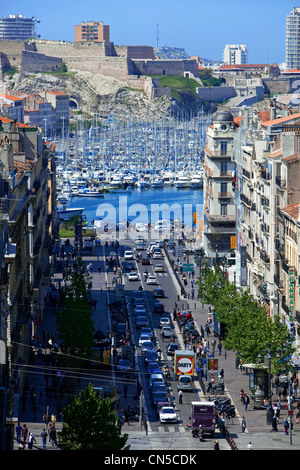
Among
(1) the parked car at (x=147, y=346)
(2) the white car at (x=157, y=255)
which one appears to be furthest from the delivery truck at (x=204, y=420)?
(2) the white car at (x=157, y=255)

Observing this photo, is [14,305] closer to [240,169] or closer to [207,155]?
[240,169]

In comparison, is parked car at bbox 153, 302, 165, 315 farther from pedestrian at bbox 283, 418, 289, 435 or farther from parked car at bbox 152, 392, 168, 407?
pedestrian at bbox 283, 418, 289, 435

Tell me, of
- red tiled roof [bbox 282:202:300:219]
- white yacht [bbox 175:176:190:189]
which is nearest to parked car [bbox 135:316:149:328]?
red tiled roof [bbox 282:202:300:219]

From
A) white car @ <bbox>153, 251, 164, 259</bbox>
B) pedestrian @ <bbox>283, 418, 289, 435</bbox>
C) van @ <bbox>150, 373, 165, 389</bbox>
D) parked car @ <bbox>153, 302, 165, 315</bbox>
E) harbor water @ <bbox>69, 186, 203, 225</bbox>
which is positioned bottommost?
harbor water @ <bbox>69, 186, 203, 225</bbox>

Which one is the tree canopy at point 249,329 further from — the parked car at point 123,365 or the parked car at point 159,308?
the parked car at point 159,308
